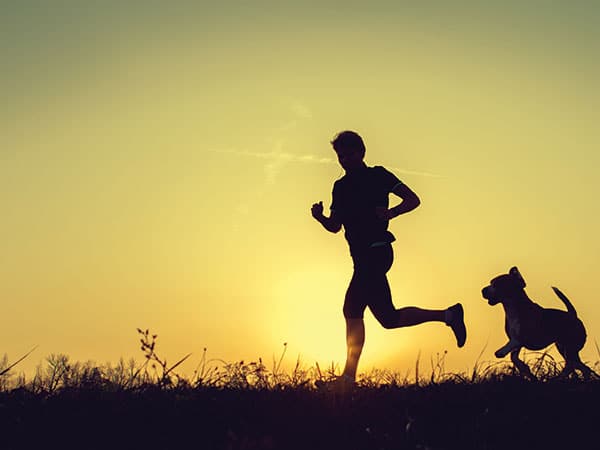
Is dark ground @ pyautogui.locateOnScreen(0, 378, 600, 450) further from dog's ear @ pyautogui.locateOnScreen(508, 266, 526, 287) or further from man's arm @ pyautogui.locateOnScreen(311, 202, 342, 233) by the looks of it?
dog's ear @ pyautogui.locateOnScreen(508, 266, 526, 287)

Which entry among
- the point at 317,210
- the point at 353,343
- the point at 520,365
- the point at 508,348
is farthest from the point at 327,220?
the point at 508,348

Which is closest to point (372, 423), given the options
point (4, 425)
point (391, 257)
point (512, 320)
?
point (4, 425)

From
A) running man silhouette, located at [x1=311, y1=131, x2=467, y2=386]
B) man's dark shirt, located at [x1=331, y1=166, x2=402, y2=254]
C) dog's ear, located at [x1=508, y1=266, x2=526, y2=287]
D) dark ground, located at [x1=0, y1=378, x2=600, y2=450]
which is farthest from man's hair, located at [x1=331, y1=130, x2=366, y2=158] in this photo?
dog's ear, located at [x1=508, y1=266, x2=526, y2=287]

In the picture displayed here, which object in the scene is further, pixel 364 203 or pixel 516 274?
pixel 516 274

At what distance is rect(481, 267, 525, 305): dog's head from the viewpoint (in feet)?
33.6

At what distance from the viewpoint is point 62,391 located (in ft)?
21.3

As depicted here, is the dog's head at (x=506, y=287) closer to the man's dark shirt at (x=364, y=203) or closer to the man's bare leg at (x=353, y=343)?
the man's dark shirt at (x=364, y=203)

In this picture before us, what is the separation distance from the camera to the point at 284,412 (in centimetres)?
555

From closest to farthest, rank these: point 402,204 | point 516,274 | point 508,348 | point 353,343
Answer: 1. point 353,343
2. point 402,204
3. point 508,348
4. point 516,274

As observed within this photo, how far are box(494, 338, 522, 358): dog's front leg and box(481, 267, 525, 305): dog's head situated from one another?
0.90m

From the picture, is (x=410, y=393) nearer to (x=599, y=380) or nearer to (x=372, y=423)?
(x=372, y=423)

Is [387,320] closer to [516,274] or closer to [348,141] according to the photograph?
[348,141]

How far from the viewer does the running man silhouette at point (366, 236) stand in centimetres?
791

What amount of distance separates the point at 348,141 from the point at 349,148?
7cm
